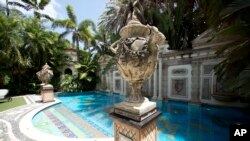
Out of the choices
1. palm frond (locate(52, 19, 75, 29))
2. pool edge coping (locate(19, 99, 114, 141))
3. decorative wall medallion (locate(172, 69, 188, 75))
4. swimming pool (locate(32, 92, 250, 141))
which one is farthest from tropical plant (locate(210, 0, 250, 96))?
palm frond (locate(52, 19, 75, 29))

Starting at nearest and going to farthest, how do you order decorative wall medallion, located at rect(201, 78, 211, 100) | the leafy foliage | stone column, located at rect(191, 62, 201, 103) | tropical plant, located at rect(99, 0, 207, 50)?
decorative wall medallion, located at rect(201, 78, 211, 100) < stone column, located at rect(191, 62, 201, 103) < tropical plant, located at rect(99, 0, 207, 50) < the leafy foliage

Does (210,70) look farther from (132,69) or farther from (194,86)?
(132,69)

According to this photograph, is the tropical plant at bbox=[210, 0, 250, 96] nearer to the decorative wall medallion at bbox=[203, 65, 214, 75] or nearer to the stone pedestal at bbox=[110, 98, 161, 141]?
the stone pedestal at bbox=[110, 98, 161, 141]

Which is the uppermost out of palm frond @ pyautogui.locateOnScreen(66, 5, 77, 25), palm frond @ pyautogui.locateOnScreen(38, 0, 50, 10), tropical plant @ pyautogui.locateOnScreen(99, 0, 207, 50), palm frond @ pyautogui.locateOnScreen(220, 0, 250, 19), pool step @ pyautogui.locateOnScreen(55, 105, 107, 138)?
palm frond @ pyautogui.locateOnScreen(38, 0, 50, 10)

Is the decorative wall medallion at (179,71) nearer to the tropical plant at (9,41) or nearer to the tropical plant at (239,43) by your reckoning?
the tropical plant at (239,43)

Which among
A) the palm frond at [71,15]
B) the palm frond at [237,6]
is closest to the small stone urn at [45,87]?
the palm frond at [237,6]

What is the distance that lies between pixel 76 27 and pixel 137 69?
1938 centimetres

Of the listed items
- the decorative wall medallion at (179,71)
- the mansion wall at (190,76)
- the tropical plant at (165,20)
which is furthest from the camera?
the tropical plant at (165,20)

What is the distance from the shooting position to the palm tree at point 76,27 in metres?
18.9

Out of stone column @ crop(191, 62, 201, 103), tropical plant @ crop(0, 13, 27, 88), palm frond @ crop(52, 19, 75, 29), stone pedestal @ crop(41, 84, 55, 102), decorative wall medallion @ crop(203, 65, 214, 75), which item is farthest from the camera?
palm frond @ crop(52, 19, 75, 29)

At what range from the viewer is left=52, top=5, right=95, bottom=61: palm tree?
18.9 metres

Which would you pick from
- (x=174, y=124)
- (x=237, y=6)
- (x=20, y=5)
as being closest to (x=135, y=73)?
(x=237, y=6)

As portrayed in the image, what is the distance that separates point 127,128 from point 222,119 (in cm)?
676

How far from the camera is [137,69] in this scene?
7.75ft
